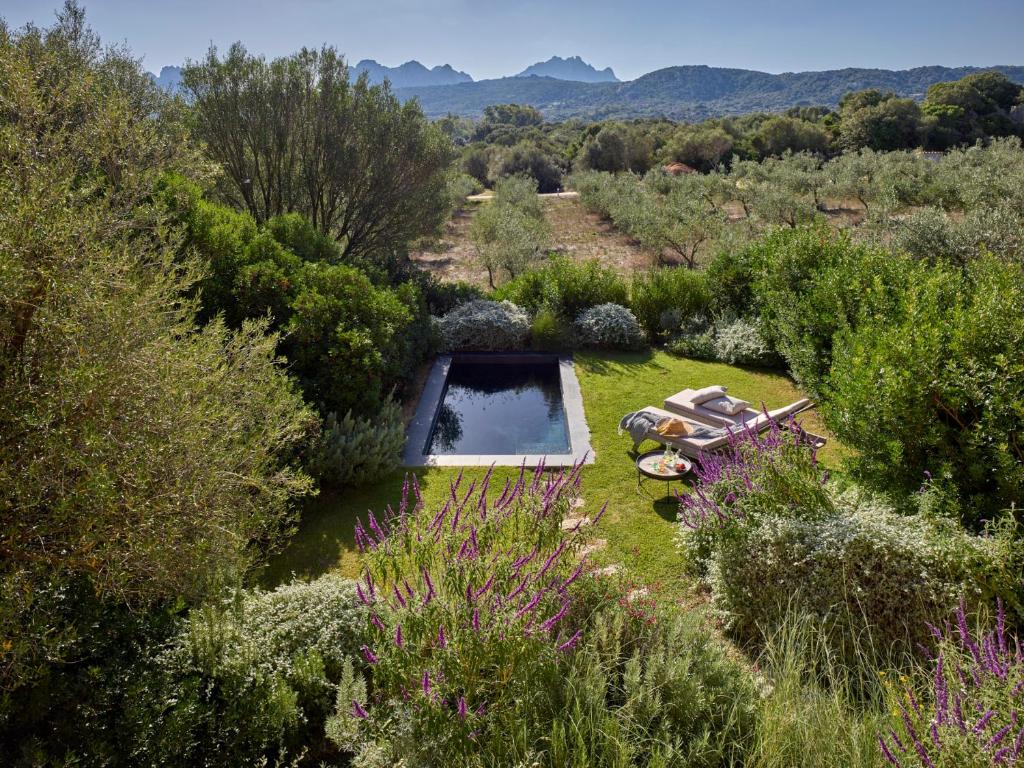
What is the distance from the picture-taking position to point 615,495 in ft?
24.2

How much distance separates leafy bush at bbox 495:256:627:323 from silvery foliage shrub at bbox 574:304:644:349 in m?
0.56

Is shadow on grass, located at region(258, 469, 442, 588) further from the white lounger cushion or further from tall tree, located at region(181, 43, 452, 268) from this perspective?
tall tree, located at region(181, 43, 452, 268)

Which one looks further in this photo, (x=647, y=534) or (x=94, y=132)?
(x=647, y=534)

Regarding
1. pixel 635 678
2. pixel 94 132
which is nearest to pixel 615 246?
pixel 94 132

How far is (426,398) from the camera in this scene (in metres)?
10.6

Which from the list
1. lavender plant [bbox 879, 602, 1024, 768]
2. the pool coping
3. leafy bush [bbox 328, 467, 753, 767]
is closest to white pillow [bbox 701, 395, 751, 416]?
the pool coping

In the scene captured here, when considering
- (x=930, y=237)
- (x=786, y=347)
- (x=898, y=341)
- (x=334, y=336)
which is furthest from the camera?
(x=930, y=237)

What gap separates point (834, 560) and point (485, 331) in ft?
29.9

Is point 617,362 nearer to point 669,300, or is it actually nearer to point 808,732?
point 669,300

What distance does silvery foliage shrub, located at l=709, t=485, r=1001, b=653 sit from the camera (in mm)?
4305

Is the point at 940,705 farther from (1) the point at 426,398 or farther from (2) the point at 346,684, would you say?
(1) the point at 426,398

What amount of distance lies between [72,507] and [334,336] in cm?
576

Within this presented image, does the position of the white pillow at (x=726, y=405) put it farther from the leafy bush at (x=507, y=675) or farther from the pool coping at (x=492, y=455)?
the leafy bush at (x=507, y=675)

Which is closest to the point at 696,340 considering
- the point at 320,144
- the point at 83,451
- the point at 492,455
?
the point at 492,455
